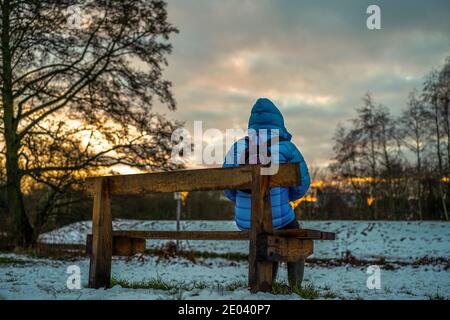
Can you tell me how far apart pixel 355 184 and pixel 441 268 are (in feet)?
85.1

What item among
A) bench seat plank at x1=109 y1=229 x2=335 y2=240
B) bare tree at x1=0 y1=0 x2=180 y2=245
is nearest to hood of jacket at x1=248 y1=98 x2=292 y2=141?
bench seat plank at x1=109 y1=229 x2=335 y2=240

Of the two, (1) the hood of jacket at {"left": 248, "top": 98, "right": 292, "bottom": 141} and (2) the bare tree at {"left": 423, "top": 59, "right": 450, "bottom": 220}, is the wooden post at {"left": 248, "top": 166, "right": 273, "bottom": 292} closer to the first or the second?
(1) the hood of jacket at {"left": 248, "top": 98, "right": 292, "bottom": 141}

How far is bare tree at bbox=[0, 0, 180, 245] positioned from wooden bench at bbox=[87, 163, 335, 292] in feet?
34.4

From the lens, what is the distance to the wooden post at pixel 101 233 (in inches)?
175

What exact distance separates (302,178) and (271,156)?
1.23 ft

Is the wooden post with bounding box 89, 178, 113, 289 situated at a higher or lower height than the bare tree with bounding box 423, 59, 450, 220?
lower

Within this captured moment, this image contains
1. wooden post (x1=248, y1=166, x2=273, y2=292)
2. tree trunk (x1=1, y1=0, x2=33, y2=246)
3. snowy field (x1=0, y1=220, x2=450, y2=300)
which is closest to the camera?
wooden post (x1=248, y1=166, x2=273, y2=292)

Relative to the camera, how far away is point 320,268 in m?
11.7

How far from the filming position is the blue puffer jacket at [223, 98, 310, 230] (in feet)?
14.4

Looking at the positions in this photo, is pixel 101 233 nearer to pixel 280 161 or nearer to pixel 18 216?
pixel 280 161

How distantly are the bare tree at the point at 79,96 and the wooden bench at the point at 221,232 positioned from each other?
1049 centimetres

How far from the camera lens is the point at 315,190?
112ft
